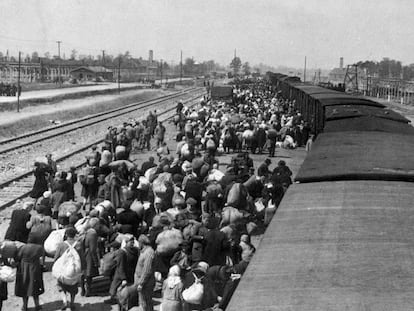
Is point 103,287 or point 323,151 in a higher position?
point 323,151

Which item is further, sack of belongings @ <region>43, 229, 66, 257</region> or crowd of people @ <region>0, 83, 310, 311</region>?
sack of belongings @ <region>43, 229, 66, 257</region>

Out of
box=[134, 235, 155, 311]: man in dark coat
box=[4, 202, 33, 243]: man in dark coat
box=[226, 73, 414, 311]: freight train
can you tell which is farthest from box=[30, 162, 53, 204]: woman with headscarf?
Result: box=[226, 73, 414, 311]: freight train

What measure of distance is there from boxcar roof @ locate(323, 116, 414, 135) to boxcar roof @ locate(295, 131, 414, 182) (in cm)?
142

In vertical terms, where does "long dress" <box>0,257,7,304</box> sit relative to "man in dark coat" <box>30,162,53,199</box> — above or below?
below

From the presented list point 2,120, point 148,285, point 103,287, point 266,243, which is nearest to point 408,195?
point 266,243

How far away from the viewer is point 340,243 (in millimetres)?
A: 5215

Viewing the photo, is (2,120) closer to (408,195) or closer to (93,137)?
(93,137)

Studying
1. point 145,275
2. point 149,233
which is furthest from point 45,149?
point 145,275

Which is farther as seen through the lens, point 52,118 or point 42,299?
point 52,118

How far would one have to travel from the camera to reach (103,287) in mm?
9000

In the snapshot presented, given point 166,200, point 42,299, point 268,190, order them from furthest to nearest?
point 268,190
point 166,200
point 42,299

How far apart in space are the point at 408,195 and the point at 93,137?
24.7m

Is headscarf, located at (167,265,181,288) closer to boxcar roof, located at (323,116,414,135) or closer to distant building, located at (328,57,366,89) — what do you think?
boxcar roof, located at (323,116,414,135)

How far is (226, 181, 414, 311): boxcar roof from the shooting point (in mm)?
4051
